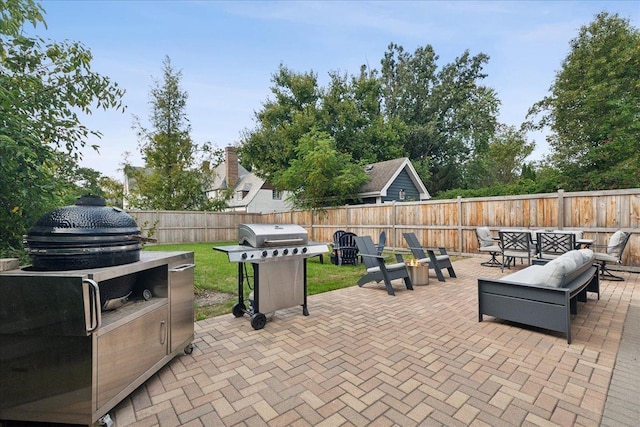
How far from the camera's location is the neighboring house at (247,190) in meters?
24.4

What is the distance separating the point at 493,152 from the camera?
2638cm

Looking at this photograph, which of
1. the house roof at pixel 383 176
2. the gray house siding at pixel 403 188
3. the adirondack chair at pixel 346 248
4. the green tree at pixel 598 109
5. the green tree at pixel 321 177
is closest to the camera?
the adirondack chair at pixel 346 248

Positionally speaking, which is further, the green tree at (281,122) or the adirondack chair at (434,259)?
the green tree at (281,122)

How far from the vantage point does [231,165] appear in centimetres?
2519

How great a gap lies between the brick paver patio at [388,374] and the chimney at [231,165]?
22.6 meters

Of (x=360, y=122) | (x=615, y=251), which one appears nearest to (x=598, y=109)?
(x=615, y=251)

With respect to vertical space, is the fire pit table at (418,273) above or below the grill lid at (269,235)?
below

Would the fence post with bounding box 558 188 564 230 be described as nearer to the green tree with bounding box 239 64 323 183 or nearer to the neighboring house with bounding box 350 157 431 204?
the neighboring house with bounding box 350 157 431 204

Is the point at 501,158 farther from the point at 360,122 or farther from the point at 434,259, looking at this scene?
the point at 434,259

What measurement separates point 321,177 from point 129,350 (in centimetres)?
1238

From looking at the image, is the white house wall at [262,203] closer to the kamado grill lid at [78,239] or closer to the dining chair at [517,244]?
the dining chair at [517,244]

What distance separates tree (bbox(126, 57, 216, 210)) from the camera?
1675cm

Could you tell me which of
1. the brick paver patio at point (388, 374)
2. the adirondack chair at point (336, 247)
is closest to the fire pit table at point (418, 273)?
the brick paver patio at point (388, 374)

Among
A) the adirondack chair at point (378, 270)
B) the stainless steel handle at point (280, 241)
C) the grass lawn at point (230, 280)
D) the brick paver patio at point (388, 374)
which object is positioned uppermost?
the stainless steel handle at point (280, 241)
